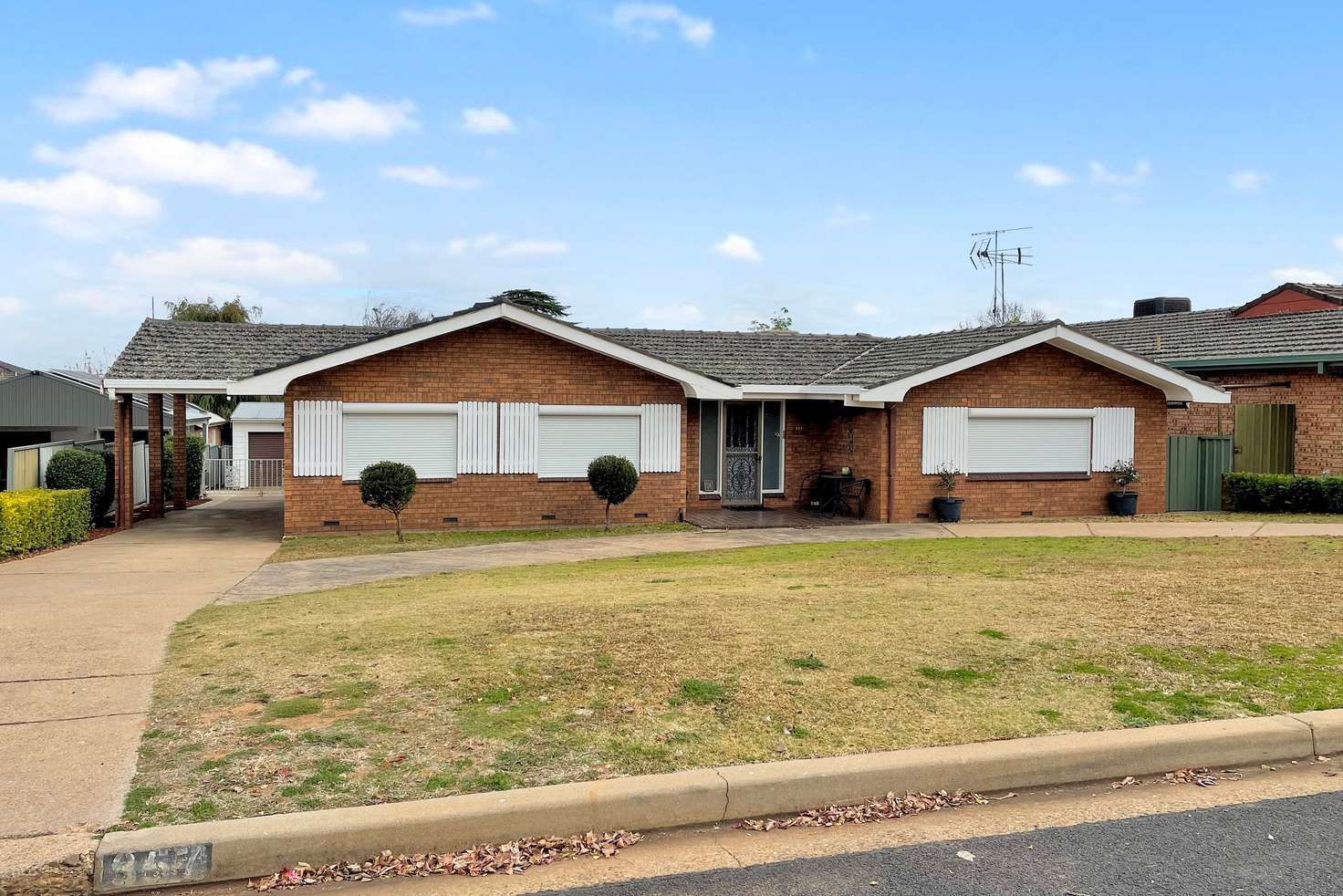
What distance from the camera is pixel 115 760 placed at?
5.68m

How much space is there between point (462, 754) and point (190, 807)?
129cm

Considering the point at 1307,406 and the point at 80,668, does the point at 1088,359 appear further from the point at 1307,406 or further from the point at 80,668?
the point at 80,668

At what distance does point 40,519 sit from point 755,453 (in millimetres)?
12058

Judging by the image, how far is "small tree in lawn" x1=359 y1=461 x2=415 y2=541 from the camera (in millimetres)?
16156

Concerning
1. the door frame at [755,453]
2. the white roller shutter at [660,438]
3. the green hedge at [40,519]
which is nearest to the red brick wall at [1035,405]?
the door frame at [755,453]

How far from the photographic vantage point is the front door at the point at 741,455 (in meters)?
21.3

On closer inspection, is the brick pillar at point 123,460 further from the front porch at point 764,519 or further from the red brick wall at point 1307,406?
the red brick wall at point 1307,406

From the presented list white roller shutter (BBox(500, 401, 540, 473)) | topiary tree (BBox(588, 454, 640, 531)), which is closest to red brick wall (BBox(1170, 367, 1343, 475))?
topiary tree (BBox(588, 454, 640, 531))

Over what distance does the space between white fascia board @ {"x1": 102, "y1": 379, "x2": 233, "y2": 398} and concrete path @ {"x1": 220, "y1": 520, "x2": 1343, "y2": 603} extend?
5.50m

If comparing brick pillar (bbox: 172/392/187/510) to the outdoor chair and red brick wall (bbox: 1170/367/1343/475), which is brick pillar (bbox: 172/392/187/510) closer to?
the outdoor chair

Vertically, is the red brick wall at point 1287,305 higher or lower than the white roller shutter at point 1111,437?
higher

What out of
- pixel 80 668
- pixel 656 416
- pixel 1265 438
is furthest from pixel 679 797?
pixel 1265 438

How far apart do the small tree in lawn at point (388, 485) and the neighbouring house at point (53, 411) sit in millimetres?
16197

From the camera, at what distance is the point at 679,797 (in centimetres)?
526
